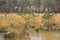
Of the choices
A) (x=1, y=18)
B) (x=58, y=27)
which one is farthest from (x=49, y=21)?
(x=1, y=18)

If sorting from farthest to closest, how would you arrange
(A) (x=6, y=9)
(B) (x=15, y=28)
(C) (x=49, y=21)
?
(A) (x=6, y=9), (C) (x=49, y=21), (B) (x=15, y=28)

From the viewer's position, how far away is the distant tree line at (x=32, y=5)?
90.0 feet

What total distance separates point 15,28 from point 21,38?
4.42 ft

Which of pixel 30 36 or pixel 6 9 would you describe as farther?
pixel 6 9

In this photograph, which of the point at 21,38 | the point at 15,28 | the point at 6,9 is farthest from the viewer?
the point at 6,9

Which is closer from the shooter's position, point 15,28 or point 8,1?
point 15,28

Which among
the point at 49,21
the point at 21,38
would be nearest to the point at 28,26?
the point at 49,21

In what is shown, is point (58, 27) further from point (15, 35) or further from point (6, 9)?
point (6, 9)

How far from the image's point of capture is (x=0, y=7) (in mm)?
27766

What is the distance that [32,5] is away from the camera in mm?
29281

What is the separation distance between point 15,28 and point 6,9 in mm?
10748

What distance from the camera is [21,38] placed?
15.7 meters

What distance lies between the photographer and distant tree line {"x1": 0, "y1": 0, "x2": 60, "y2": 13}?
27447 millimetres

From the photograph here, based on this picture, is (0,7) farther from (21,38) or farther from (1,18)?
(21,38)
